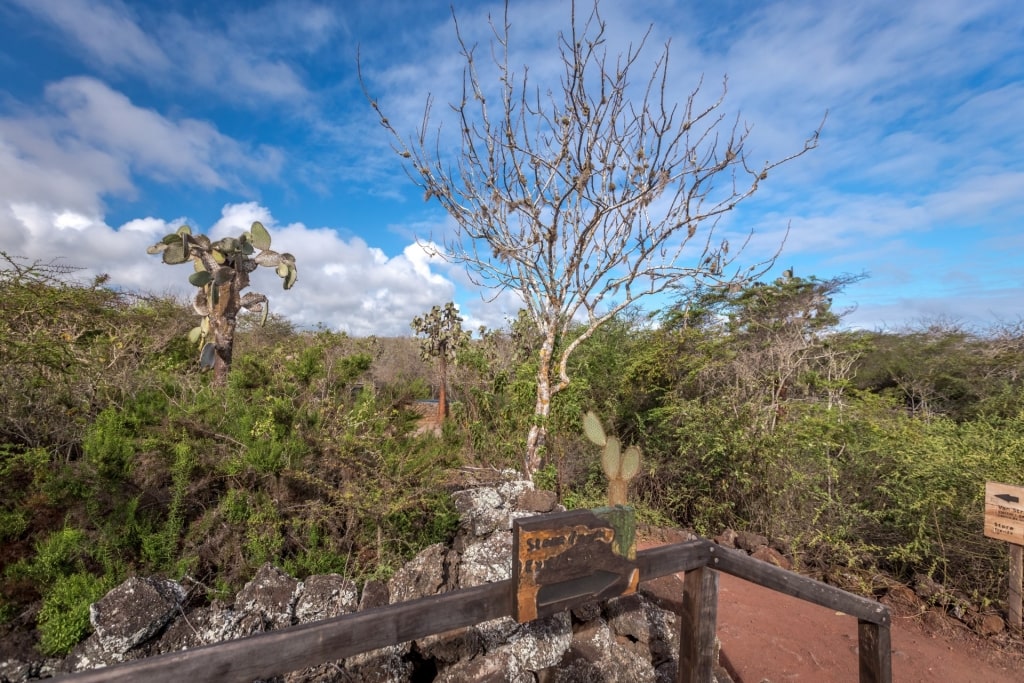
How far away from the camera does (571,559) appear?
5.01ft

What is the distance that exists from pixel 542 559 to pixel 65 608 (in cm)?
281

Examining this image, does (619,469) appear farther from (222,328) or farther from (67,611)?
(222,328)

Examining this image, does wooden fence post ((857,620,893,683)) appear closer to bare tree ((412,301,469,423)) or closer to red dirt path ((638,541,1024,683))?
red dirt path ((638,541,1024,683))

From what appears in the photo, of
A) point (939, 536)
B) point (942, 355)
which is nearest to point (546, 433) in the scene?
point (939, 536)

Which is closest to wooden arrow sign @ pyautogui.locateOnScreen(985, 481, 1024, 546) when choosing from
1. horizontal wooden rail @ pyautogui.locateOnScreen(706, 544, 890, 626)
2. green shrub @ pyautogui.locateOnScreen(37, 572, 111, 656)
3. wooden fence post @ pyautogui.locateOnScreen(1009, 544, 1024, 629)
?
wooden fence post @ pyautogui.locateOnScreen(1009, 544, 1024, 629)

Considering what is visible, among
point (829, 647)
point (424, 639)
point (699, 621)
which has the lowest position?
point (829, 647)

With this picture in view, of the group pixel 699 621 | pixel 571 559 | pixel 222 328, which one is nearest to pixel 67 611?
pixel 571 559

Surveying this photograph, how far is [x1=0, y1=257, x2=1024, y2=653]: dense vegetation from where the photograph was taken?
3227 mm

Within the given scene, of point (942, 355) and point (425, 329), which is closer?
point (942, 355)

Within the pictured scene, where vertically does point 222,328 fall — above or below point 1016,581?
above

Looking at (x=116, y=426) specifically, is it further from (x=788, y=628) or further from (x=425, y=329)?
(x=425, y=329)

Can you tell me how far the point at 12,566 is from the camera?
2791mm

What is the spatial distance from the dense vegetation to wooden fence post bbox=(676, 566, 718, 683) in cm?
205

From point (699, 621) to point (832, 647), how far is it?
9.39ft
